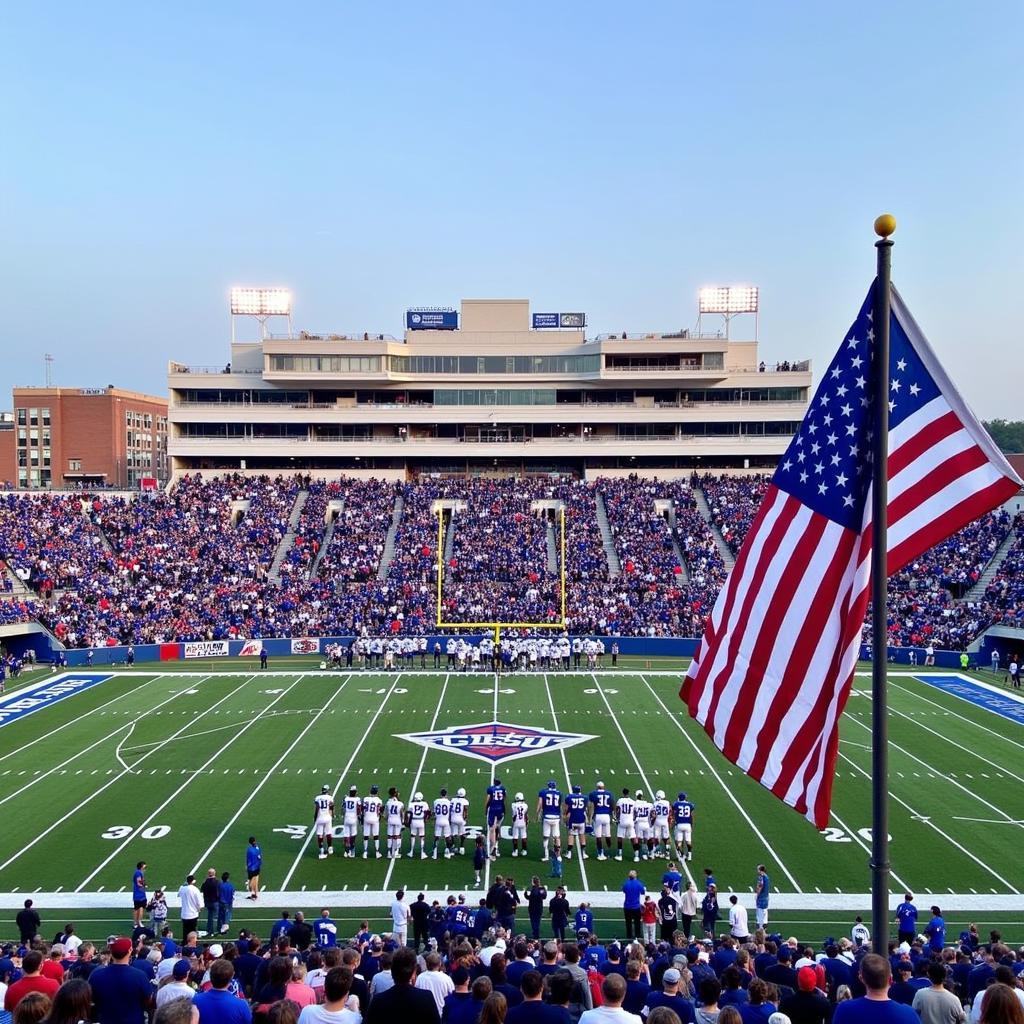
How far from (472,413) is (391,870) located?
3859 cm

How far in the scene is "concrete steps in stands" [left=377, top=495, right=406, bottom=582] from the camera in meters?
42.9

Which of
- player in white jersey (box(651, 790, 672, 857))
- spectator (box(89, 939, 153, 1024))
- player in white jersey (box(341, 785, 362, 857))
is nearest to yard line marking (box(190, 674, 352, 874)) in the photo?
player in white jersey (box(341, 785, 362, 857))

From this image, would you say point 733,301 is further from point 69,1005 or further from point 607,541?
point 69,1005

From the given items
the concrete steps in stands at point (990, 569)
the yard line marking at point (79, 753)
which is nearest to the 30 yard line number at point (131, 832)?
the yard line marking at point (79, 753)

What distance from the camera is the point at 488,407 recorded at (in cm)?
5325

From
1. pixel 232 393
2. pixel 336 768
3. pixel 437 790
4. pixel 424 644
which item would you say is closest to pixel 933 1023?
pixel 437 790

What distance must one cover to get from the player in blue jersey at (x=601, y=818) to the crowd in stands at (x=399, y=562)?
19.7 m

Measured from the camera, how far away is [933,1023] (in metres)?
5.91

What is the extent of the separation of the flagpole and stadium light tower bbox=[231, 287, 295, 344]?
182 ft

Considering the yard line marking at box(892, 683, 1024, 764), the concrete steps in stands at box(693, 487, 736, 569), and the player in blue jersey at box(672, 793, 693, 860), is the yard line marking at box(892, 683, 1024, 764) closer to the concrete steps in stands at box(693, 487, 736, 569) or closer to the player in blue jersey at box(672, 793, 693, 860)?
the player in blue jersey at box(672, 793, 693, 860)

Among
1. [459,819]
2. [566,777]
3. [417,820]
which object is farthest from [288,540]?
[459,819]

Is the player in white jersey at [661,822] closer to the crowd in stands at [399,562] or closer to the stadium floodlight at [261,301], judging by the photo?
the crowd in stands at [399,562]

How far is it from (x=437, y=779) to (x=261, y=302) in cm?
4368

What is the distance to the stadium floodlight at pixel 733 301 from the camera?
57.8 metres
